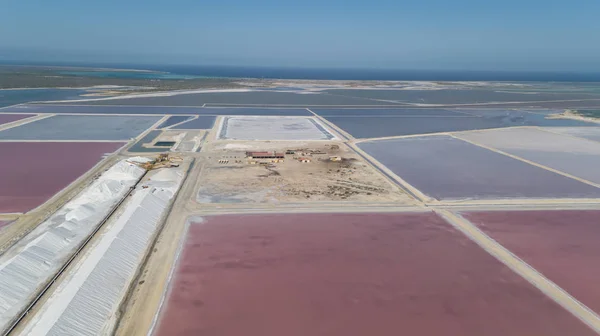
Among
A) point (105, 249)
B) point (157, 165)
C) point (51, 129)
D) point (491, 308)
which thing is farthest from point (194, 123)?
point (491, 308)

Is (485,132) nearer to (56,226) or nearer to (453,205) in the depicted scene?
(453,205)

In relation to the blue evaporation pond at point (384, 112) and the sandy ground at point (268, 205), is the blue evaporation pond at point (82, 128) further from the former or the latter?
the blue evaporation pond at point (384, 112)

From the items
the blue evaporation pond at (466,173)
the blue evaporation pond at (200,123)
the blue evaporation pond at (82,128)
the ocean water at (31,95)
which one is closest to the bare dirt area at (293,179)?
the blue evaporation pond at (466,173)

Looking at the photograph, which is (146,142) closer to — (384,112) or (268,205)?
(268,205)

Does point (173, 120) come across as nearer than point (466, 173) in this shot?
No

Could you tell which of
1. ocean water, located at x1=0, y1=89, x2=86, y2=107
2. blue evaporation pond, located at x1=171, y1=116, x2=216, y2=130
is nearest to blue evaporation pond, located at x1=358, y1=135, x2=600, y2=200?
blue evaporation pond, located at x1=171, y1=116, x2=216, y2=130

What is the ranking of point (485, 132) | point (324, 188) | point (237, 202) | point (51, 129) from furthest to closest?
1. point (485, 132)
2. point (51, 129)
3. point (324, 188)
4. point (237, 202)

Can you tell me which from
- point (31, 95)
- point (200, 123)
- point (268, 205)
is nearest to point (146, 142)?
point (200, 123)
